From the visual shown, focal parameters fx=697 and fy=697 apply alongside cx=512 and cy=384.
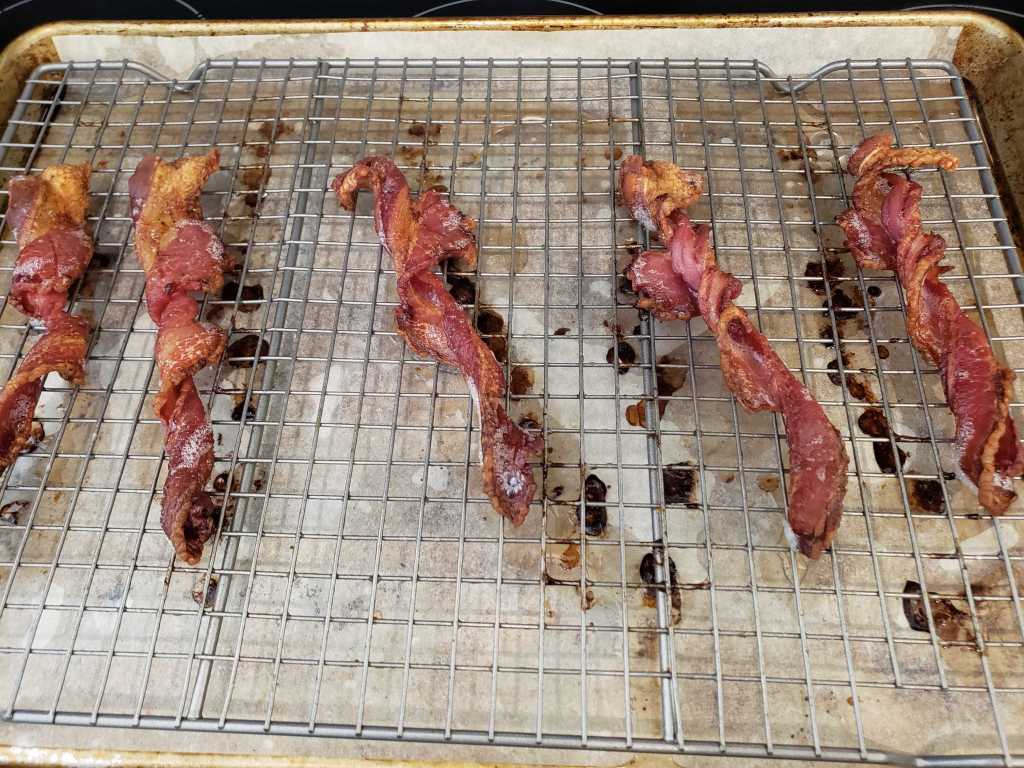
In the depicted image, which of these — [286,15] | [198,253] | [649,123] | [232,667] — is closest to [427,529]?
[232,667]

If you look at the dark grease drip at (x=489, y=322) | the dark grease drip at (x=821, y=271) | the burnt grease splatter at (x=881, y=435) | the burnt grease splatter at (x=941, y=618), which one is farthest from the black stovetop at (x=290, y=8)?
the burnt grease splatter at (x=941, y=618)

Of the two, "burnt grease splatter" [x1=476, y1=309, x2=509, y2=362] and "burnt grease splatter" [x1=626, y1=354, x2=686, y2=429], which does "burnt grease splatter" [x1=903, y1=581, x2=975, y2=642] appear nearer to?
"burnt grease splatter" [x1=626, y1=354, x2=686, y2=429]

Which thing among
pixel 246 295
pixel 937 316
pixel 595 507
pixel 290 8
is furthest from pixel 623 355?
pixel 290 8

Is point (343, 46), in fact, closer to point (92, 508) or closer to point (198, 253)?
point (198, 253)

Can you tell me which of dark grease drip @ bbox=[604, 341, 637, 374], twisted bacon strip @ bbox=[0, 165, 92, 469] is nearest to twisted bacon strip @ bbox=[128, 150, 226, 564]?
twisted bacon strip @ bbox=[0, 165, 92, 469]

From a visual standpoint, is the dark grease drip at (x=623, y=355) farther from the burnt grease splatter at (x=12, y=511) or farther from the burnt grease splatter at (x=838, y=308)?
the burnt grease splatter at (x=12, y=511)

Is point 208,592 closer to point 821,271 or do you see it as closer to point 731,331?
point 731,331
